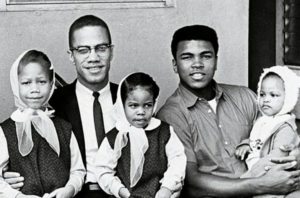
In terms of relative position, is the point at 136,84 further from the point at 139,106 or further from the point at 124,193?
the point at 124,193

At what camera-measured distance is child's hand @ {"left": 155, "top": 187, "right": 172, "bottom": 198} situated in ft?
13.4

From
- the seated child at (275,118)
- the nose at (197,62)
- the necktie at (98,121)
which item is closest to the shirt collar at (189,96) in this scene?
the nose at (197,62)

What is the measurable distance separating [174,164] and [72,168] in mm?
578

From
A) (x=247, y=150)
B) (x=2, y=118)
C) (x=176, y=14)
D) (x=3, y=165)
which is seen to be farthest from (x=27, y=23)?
(x=247, y=150)

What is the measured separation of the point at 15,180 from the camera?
4008 mm

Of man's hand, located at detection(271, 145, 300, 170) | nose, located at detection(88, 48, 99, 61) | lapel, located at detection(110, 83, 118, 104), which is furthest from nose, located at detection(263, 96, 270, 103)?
nose, located at detection(88, 48, 99, 61)

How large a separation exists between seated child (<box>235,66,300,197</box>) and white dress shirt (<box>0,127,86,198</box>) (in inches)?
39.3

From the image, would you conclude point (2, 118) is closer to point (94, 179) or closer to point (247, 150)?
point (94, 179)

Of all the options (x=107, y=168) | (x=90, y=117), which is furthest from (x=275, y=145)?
(x=90, y=117)

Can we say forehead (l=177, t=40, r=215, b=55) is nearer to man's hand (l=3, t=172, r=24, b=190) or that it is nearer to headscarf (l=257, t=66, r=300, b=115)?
headscarf (l=257, t=66, r=300, b=115)

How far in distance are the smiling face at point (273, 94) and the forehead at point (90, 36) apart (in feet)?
3.26

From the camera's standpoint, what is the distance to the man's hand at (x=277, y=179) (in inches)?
170

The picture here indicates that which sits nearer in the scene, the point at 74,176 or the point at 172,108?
the point at 74,176

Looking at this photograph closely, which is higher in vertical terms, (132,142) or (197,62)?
(197,62)
